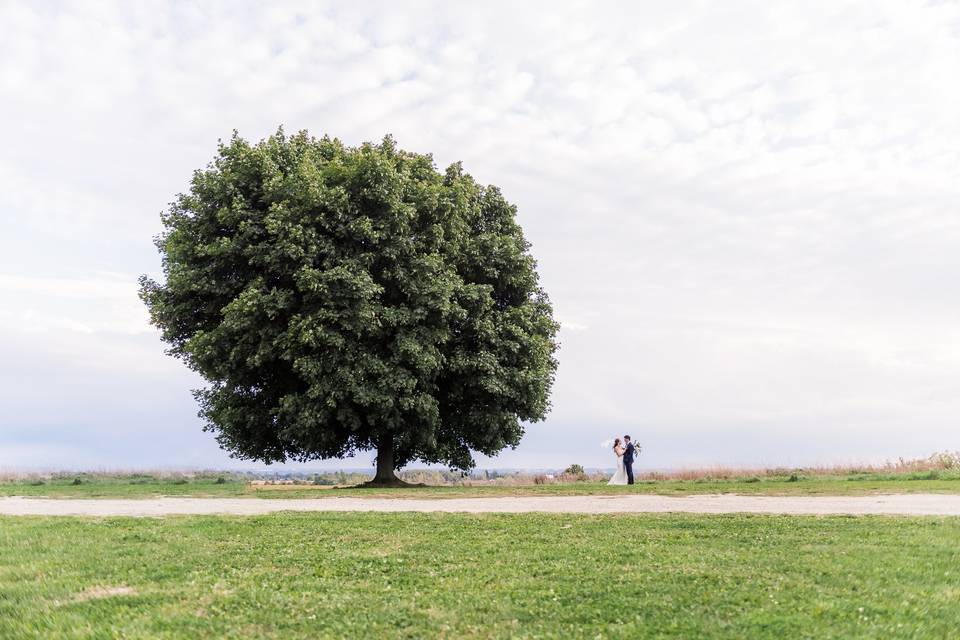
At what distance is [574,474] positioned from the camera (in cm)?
3894

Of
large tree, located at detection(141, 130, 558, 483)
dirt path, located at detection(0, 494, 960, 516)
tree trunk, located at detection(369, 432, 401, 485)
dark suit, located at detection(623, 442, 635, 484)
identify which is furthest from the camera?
tree trunk, located at detection(369, 432, 401, 485)

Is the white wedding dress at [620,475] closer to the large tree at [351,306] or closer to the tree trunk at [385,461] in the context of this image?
the large tree at [351,306]

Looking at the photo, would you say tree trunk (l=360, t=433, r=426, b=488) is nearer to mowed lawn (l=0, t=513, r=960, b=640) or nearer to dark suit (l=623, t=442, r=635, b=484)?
dark suit (l=623, t=442, r=635, b=484)

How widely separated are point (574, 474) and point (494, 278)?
11.7 meters

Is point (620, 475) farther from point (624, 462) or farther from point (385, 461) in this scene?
point (385, 461)

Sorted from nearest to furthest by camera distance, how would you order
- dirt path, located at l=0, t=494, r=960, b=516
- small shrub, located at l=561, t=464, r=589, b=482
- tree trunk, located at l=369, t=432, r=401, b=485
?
dirt path, located at l=0, t=494, r=960, b=516 < tree trunk, located at l=369, t=432, r=401, b=485 < small shrub, located at l=561, t=464, r=589, b=482

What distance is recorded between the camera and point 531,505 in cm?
1955

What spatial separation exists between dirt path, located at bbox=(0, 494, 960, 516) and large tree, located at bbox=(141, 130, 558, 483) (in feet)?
23.3

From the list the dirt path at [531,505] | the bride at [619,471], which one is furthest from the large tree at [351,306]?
the dirt path at [531,505]

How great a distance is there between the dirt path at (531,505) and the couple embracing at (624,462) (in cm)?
1008

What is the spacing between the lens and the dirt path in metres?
17.6

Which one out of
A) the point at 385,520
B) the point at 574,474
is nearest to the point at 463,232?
the point at 574,474

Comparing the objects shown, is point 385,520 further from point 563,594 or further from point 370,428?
point 370,428

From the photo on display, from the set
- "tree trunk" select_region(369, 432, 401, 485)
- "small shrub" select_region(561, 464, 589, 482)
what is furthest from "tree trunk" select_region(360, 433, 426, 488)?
"small shrub" select_region(561, 464, 589, 482)
